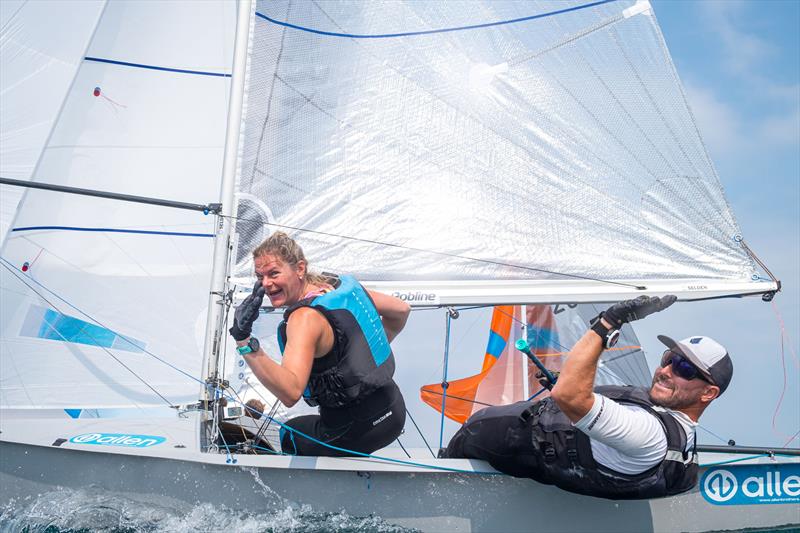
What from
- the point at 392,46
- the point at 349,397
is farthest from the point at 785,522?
the point at 392,46

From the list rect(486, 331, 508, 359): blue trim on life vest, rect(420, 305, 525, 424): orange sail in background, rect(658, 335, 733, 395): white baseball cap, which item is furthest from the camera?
rect(486, 331, 508, 359): blue trim on life vest

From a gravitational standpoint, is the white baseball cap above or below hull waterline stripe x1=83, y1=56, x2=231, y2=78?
below

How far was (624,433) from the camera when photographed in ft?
8.21

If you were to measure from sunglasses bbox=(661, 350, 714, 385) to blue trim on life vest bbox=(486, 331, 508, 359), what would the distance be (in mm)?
3934

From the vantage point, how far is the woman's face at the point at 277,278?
9.69 feet

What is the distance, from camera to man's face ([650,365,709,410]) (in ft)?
8.88

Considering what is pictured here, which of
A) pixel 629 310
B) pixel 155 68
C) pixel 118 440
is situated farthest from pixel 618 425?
pixel 155 68

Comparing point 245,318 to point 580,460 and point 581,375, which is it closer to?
point 581,375

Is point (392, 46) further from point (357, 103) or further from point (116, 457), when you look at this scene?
point (116, 457)

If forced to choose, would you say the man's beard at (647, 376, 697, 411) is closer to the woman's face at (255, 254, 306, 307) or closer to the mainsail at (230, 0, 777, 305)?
the mainsail at (230, 0, 777, 305)

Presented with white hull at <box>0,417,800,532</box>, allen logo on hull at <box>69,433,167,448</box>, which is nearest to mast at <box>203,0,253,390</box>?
allen logo on hull at <box>69,433,167,448</box>

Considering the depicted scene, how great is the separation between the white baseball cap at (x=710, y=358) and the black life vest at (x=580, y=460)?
197mm

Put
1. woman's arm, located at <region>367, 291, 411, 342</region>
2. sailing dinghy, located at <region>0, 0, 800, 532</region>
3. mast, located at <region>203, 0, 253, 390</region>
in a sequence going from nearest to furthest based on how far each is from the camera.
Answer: woman's arm, located at <region>367, 291, 411, 342</region> < mast, located at <region>203, 0, 253, 390</region> < sailing dinghy, located at <region>0, 0, 800, 532</region>

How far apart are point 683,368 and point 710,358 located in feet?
0.31
